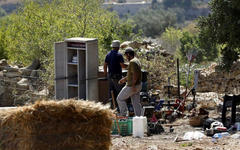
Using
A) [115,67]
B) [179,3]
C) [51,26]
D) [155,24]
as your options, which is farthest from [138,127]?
[179,3]

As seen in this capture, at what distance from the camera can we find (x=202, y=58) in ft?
187

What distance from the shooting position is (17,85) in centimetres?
1986

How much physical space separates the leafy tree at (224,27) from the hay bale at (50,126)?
7119 millimetres

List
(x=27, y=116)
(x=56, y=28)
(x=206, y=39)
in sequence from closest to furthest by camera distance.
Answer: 1. (x=27, y=116)
2. (x=206, y=39)
3. (x=56, y=28)

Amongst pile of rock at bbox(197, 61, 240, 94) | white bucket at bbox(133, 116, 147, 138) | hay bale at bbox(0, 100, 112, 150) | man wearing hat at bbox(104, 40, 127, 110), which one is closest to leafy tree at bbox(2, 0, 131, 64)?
pile of rock at bbox(197, 61, 240, 94)

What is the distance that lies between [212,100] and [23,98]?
655cm

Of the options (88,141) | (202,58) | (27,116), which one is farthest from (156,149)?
(202,58)

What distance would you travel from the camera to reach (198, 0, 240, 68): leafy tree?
13633mm

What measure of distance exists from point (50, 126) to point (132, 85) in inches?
198

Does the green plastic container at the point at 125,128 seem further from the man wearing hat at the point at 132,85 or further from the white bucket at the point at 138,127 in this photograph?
the man wearing hat at the point at 132,85

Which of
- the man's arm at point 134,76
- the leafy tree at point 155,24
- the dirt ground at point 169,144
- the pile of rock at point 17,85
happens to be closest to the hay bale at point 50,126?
the dirt ground at point 169,144

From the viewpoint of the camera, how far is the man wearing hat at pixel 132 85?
11.9 meters

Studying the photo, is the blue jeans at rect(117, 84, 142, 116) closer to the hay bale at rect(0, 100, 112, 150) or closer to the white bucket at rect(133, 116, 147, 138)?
the white bucket at rect(133, 116, 147, 138)

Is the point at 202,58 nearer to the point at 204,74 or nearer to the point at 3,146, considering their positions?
the point at 204,74
